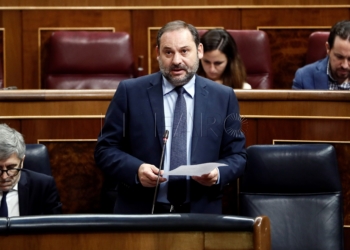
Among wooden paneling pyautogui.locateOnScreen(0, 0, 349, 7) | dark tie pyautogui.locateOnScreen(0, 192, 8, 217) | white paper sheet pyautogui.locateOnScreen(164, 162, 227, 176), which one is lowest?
dark tie pyautogui.locateOnScreen(0, 192, 8, 217)

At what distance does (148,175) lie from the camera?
100 centimetres

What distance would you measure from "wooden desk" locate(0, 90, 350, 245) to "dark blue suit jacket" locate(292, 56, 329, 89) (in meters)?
0.26

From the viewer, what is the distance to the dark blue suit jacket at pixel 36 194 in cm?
112

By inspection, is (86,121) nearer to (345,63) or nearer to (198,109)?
(198,109)

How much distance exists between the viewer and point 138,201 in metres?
1.08

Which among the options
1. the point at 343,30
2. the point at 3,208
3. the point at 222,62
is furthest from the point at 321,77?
the point at 3,208

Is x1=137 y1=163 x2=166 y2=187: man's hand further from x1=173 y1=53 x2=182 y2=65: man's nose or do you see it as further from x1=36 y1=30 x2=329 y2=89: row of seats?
x1=36 y1=30 x2=329 y2=89: row of seats

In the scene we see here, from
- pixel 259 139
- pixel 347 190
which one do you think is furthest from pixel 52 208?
pixel 347 190

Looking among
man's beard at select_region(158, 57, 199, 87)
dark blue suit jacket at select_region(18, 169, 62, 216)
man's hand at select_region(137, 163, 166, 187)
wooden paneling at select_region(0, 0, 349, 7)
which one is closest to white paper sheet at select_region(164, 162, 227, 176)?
man's hand at select_region(137, 163, 166, 187)

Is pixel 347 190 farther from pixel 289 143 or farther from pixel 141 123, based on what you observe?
pixel 141 123

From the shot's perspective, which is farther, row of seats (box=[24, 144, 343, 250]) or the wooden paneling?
the wooden paneling

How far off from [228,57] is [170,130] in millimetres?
559

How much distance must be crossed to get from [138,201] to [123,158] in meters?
0.08

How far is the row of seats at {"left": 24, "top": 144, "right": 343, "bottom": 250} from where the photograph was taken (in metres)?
1.20
